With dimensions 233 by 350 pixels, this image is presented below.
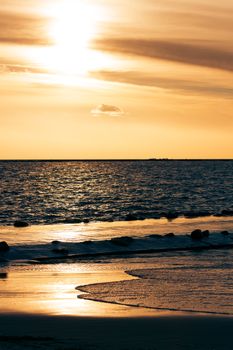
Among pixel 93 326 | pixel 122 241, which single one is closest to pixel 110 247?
pixel 122 241

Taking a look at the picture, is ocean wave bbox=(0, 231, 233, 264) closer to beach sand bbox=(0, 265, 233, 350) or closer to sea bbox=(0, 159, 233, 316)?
sea bbox=(0, 159, 233, 316)

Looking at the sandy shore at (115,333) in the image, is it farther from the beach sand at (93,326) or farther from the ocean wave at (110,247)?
the ocean wave at (110,247)

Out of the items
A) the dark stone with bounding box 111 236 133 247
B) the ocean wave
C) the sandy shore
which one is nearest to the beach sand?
the sandy shore

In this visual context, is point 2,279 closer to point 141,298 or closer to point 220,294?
point 141,298

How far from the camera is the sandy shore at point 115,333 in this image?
1475cm

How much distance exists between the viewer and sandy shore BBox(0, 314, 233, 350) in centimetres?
1475

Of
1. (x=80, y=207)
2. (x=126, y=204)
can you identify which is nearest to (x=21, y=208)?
(x=80, y=207)

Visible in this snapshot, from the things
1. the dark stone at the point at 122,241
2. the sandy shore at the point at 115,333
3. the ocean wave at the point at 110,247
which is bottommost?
the sandy shore at the point at 115,333

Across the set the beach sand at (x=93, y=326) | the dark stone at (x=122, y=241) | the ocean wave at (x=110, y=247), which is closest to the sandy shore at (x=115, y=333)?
the beach sand at (x=93, y=326)

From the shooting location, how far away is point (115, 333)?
15.8m

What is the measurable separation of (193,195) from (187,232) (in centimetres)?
4935

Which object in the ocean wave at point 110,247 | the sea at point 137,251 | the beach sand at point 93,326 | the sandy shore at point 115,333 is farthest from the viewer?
the ocean wave at point 110,247

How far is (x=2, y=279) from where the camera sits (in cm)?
2388

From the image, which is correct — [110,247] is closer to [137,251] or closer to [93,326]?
[137,251]
